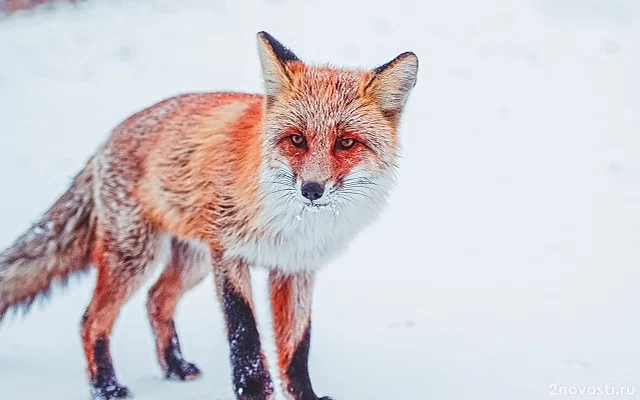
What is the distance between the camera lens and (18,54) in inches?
479

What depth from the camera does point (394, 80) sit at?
4305 millimetres

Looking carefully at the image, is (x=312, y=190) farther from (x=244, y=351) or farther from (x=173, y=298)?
(x=173, y=298)

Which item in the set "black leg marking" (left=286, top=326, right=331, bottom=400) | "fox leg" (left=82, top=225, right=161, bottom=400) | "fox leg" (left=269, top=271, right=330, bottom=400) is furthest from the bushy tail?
"black leg marking" (left=286, top=326, right=331, bottom=400)

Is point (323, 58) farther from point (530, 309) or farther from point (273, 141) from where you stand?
point (273, 141)

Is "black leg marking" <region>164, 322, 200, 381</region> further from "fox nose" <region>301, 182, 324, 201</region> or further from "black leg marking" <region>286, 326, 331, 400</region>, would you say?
"fox nose" <region>301, 182, 324, 201</region>

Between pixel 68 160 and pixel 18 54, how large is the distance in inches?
140

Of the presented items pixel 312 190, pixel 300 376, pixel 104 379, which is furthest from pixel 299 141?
pixel 104 379

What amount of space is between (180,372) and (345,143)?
80.5 inches

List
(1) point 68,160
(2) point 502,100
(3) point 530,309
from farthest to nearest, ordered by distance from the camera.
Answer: (2) point 502,100 → (1) point 68,160 → (3) point 530,309

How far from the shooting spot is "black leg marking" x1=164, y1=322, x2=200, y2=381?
17.5 ft

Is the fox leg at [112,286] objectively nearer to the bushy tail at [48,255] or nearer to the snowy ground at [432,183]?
the snowy ground at [432,183]

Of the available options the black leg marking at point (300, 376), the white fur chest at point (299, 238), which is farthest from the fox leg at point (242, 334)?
the black leg marking at point (300, 376)

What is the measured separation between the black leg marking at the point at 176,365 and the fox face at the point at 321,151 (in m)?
1.11

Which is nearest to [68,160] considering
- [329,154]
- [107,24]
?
[107,24]
